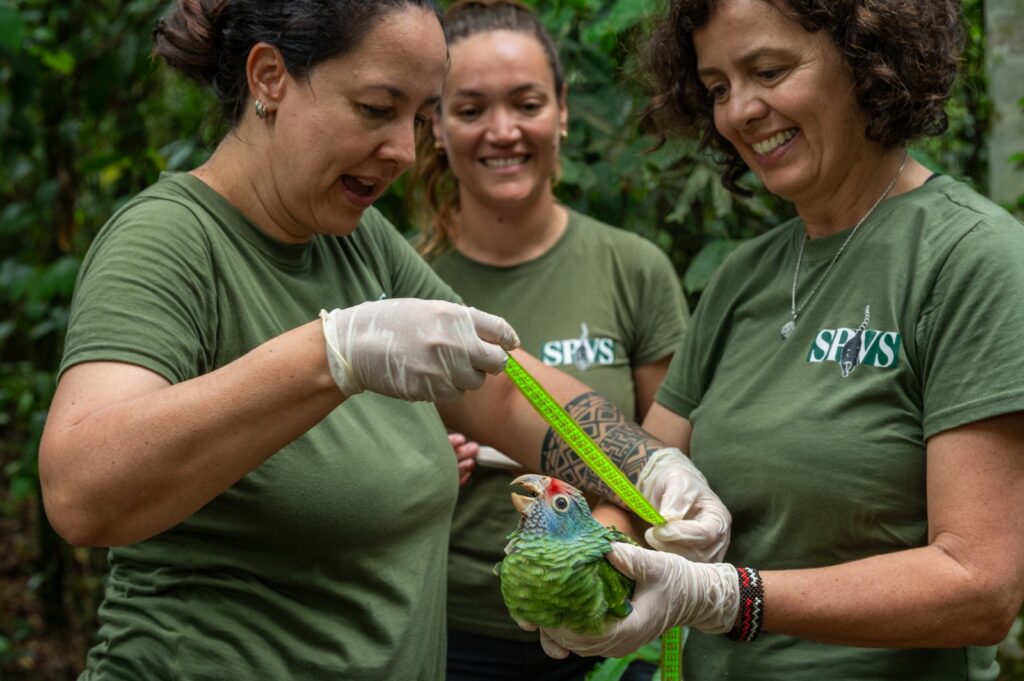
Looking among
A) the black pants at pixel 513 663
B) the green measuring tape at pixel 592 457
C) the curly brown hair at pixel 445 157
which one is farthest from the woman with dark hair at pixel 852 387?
the curly brown hair at pixel 445 157

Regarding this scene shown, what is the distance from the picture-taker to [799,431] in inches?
76.9

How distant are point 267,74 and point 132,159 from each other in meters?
2.76

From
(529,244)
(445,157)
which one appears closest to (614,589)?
(529,244)

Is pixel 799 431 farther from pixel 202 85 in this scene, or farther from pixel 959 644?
pixel 202 85

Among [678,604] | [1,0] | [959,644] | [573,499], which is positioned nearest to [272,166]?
[573,499]

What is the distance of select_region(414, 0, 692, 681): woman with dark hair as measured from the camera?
303cm

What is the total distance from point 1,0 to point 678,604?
3384 mm

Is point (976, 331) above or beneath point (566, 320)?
above

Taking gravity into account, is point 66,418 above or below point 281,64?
below

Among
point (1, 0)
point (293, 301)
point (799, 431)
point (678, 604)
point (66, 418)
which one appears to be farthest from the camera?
point (1, 0)

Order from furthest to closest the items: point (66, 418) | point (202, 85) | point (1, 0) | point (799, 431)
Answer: point (1, 0) → point (202, 85) → point (799, 431) → point (66, 418)

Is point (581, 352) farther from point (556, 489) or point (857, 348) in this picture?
point (556, 489)

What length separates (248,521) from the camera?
1.90 meters

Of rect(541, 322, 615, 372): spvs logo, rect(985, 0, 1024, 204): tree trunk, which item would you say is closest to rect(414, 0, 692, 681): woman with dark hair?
rect(541, 322, 615, 372): spvs logo
